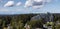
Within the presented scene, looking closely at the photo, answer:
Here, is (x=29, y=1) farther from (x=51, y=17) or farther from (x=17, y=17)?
(x=51, y=17)

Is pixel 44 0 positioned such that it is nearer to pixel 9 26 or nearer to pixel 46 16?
pixel 46 16

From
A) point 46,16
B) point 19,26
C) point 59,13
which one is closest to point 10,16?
point 19,26

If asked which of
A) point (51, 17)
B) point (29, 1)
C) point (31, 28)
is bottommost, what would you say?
point (31, 28)

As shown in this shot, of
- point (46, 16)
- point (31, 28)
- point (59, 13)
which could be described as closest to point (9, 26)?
point (31, 28)

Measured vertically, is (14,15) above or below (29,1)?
below

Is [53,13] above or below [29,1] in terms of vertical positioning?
below

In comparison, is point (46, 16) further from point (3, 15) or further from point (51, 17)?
point (3, 15)

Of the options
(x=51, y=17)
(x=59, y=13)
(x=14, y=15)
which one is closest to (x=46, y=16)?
(x=51, y=17)
